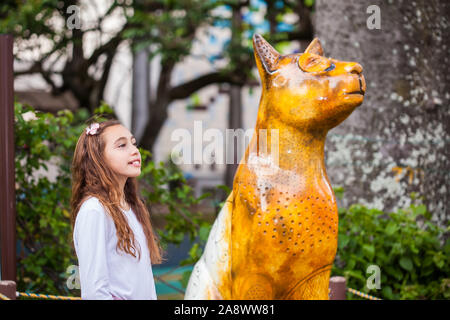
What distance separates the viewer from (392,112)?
3854mm

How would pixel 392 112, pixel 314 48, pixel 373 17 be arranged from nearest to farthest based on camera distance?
1. pixel 314 48
2. pixel 373 17
3. pixel 392 112

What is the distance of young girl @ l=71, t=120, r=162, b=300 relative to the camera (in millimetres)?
1629

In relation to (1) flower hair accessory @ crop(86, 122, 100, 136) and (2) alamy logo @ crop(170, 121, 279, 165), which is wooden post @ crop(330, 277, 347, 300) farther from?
(1) flower hair accessory @ crop(86, 122, 100, 136)

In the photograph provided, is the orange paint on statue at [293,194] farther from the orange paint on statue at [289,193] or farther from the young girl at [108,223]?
the young girl at [108,223]

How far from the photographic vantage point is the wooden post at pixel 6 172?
2.97 meters

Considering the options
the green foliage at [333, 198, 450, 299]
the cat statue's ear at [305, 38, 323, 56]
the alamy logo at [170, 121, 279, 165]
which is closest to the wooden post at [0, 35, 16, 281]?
the alamy logo at [170, 121, 279, 165]

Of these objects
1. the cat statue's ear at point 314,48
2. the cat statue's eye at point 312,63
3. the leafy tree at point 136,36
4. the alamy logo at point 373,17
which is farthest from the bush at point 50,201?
the leafy tree at point 136,36

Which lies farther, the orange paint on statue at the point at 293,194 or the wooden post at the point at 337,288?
the wooden post at the point at 337,288

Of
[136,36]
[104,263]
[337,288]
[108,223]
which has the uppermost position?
[136,36]

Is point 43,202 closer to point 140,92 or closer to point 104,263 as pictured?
point 104,263

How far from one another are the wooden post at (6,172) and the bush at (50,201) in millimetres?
797

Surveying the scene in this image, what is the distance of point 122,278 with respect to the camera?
67.3 inches

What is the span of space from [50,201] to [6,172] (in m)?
0.98

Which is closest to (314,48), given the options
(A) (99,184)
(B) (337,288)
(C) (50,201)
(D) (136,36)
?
(A) (99,184)
